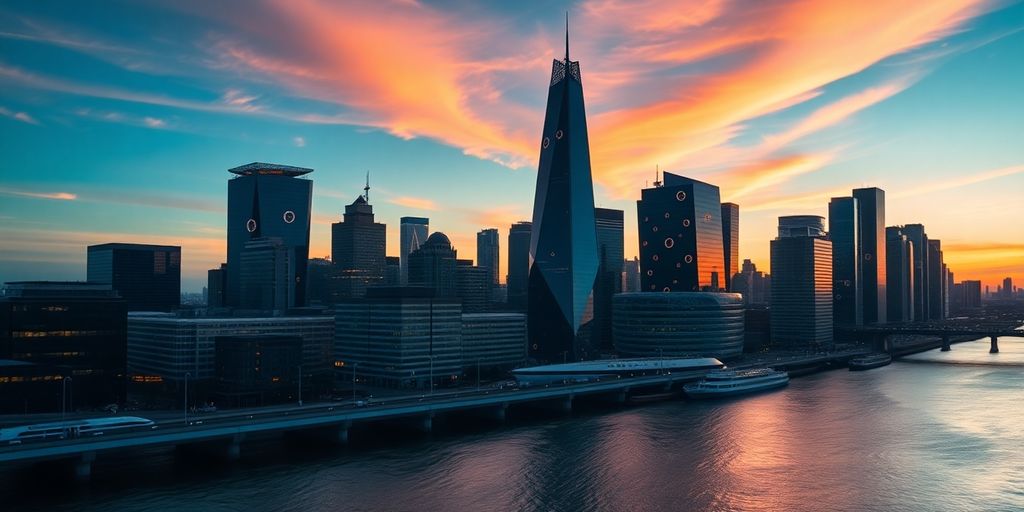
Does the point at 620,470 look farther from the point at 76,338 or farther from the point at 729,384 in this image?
the point at 76,338

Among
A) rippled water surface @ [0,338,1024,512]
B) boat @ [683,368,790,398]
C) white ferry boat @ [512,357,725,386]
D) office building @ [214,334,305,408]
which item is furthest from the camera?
white ferry boat @ [512,357,725,386]

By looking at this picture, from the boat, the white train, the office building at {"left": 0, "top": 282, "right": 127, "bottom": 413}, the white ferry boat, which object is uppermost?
the office building at {"left": 0, "top": 282, "right": 127, "bottom": 413}

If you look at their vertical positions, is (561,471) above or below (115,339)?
below

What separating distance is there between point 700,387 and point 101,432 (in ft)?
415

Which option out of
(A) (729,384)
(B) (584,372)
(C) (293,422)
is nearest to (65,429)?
(C) (293,422)

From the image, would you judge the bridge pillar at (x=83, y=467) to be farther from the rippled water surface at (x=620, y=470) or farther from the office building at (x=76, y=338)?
the office building at (x=76, y=338)

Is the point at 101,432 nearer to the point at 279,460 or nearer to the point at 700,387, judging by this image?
the point at 279,460

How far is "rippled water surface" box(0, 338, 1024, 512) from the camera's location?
86312 millimetres

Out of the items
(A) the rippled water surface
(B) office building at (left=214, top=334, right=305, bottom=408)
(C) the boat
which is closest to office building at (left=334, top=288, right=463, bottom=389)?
Result: (B) office building at (left=214, top=334, right=305, bottom=408)

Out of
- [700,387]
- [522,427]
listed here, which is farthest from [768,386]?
[522,427]

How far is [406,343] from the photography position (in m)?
189

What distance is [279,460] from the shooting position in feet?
353

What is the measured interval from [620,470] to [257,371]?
89675 mm

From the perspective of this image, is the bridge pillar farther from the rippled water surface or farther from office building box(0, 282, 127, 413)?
office building box(0, 282, 127, 413)
